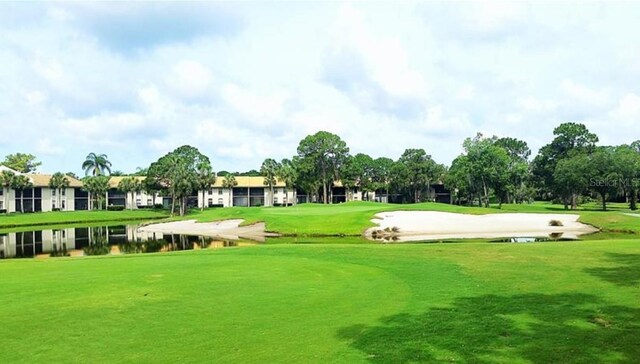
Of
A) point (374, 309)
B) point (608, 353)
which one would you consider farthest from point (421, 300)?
point (608, 353)

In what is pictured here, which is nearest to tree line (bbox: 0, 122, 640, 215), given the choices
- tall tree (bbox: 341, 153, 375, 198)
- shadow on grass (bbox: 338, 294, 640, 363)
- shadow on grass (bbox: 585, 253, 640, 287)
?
tall tree (bbox: 341, 153, 375, 198)

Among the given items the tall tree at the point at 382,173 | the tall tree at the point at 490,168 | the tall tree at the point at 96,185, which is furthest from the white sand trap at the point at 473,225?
the tall tree at the point at 96,185

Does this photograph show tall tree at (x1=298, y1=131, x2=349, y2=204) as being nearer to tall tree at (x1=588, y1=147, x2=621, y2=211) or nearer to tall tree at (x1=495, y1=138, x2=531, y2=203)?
tall tree at (x1=495, y1=138, x2=531, y2=203)

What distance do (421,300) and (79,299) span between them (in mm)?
8900

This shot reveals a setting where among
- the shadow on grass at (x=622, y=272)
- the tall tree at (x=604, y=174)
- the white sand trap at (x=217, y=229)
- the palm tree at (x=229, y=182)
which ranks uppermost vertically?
the palm tree at (x=229, y=182)

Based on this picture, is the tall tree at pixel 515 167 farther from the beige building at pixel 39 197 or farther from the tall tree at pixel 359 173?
the beige building at pixel 39 197

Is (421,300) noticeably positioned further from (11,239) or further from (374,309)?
(11,239)

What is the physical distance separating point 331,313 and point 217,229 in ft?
171

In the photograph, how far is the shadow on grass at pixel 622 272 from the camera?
14.1 metres

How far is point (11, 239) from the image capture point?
5656 cm

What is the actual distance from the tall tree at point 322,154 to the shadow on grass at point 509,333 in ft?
355

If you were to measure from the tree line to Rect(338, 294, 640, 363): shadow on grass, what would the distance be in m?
86.6

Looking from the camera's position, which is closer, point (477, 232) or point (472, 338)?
point (472, 338)

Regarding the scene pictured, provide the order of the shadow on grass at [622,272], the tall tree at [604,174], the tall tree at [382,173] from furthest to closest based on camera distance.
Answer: the tall tree at [382,173] → the tall tree at [604,174] → the shadow on grass at [622,272]
